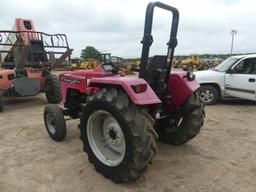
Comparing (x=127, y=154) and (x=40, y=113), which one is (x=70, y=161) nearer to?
(x=127, y=154)

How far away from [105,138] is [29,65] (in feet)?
18.3

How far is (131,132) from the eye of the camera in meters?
2.95

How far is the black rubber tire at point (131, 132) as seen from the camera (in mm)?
2945

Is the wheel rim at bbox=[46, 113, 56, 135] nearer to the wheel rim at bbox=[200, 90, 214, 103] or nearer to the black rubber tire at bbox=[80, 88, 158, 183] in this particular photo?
the black rubber tire at bbox=[80, 88, 158, 183]

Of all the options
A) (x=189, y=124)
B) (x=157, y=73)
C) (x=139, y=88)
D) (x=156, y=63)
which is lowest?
(x=189, y=124)

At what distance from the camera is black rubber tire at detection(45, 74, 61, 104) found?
25.9ft

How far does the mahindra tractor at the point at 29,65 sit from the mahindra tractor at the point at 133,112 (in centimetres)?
310

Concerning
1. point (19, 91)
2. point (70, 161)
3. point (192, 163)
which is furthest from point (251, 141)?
point (19, 91)

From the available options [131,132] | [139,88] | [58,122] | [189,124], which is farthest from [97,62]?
[131,132]

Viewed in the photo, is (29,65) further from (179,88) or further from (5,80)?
(179,88)

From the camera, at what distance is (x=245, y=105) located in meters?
8.26

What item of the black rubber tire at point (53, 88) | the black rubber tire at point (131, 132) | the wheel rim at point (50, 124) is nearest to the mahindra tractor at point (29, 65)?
the black rubber tire at point (53, 88)

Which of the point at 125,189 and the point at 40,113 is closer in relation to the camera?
the point at 125,189

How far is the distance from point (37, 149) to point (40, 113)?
9.13 feet
